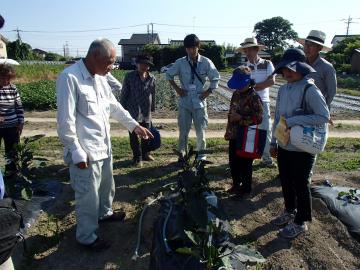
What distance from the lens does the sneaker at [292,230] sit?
3506mm

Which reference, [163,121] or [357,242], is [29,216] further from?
[163,121]

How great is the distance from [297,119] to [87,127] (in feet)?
5.92

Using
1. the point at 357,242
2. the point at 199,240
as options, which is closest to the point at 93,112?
the point at 199,240

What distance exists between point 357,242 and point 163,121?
6.98m

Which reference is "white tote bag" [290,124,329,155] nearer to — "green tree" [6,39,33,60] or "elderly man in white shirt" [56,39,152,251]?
"elderly man in white shirt" [56,39,152,251]

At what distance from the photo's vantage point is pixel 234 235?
3.54 metres

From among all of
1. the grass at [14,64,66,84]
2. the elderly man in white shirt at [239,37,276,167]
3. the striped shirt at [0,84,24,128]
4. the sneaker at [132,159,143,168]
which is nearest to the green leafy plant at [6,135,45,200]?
the striped shirt at [0,84,24,128]

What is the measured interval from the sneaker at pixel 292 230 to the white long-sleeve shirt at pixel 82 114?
184cm

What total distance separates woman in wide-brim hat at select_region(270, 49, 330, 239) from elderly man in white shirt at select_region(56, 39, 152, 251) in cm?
159

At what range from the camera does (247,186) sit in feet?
14.5

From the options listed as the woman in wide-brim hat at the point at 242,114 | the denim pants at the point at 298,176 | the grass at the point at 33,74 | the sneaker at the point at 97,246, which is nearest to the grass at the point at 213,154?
the woman in wide-brim hat at the point at 242,114

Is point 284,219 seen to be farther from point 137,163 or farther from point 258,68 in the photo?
point 137,163

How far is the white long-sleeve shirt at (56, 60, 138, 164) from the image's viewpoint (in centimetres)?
296

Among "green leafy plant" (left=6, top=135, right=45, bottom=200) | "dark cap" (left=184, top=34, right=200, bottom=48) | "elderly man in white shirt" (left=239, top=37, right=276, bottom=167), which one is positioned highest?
"dark cap" (left=184, top=34, right=200, bottom=48)
